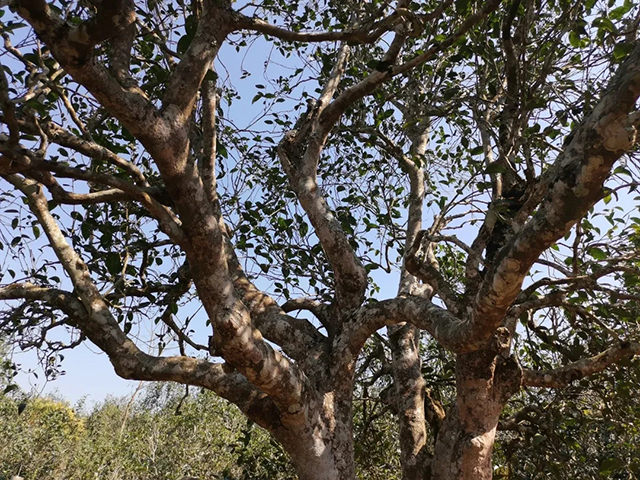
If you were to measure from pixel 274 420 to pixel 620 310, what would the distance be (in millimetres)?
2357

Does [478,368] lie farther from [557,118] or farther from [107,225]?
[107,225]

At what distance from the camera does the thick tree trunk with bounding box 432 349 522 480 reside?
270cm

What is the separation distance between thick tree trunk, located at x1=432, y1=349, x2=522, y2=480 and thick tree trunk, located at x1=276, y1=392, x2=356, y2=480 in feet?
1.91

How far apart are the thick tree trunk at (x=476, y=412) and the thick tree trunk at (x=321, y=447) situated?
0.58m

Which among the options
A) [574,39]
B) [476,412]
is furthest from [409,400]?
[574,39]

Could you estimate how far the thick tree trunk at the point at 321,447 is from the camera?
105 inches

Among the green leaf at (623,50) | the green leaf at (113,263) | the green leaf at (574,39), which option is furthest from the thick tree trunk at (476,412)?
the green leaf at (113,263)

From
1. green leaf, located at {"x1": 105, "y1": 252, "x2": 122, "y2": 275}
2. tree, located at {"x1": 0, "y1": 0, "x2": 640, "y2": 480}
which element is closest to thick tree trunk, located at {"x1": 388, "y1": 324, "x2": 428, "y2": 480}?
tree, located at {"x1": 0, "y1": 0, "x2": 640, "y2": 480}

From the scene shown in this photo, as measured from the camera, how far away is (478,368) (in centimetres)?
273

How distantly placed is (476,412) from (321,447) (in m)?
0.90

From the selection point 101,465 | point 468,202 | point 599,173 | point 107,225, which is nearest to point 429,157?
point 468,202

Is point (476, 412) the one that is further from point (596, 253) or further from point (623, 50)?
point (623, 50)

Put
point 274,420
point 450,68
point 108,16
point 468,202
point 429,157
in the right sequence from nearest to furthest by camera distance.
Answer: point 108,16, point 274,420, point 468,202, point 450,68, point 429,157

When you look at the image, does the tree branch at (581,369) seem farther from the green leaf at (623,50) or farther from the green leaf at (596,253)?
the green leaf at (623,50)
